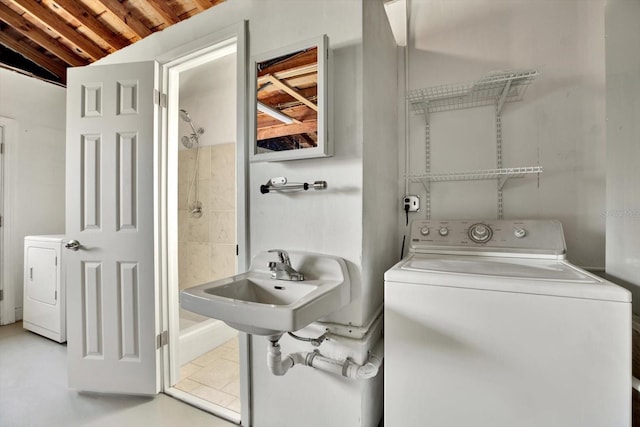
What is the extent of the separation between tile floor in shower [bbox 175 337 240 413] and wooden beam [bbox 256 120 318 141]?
1.61 meters

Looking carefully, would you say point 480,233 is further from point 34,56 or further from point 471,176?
point 34,56

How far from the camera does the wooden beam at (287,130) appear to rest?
1.16m

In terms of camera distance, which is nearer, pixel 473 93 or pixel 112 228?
pixel 473 93

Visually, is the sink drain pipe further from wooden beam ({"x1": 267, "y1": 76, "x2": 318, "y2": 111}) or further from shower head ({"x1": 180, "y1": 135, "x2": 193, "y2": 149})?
shower head ({"x1": 180, "y1": 135, "x2": 193, "y2": 149})

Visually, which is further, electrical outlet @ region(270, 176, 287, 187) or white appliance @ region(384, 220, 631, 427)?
electrical outlet @ region(270, 176, 287, 187)

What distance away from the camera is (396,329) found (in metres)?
1.02

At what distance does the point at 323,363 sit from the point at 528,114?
1.74 m

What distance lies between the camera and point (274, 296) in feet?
3.89

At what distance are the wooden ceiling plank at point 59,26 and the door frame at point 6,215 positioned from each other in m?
1.22

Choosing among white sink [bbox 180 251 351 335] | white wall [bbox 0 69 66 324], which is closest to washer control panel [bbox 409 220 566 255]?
white sink [bbox 180 251 351 335]

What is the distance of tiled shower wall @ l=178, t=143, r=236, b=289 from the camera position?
248 centimetres

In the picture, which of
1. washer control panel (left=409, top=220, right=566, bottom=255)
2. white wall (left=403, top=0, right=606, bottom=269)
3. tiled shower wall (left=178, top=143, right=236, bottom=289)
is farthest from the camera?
tiled shower wall (left=178, top=143, right=236, bottom=289)

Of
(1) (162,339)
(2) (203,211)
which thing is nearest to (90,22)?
(2) (203,211)

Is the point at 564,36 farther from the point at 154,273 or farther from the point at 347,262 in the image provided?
the point at 154,273
